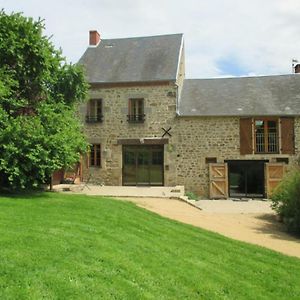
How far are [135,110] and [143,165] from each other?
9.72 feet

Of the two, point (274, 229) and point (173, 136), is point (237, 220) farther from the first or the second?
point (173, 136)

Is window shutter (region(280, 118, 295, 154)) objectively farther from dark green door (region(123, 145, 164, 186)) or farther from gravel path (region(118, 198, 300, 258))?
dark green door (region(123, 145, 164, 186))

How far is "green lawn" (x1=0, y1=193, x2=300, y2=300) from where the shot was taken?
501 cm

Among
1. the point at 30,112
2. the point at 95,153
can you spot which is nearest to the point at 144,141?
the point at 95,153

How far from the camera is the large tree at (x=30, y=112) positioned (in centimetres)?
1215

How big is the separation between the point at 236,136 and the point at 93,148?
7.63 m

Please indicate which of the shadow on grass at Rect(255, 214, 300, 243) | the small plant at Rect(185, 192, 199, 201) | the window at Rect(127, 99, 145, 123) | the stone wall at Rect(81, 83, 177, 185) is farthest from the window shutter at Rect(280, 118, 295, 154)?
the window at Rect(127, 99, 145, 123)

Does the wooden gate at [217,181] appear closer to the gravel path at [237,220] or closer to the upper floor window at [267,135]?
the upper floor window at [267,135]

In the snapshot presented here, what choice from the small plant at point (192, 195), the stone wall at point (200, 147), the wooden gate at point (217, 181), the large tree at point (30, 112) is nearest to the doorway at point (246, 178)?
the stone wall at point (200, 147)

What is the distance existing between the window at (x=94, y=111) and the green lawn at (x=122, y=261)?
12907mm

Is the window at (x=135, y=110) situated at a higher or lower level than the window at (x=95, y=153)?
higher

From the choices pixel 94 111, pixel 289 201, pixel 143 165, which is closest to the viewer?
pixel 289 201

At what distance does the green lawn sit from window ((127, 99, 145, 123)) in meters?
12.5

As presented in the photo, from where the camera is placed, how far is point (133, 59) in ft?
78.2
